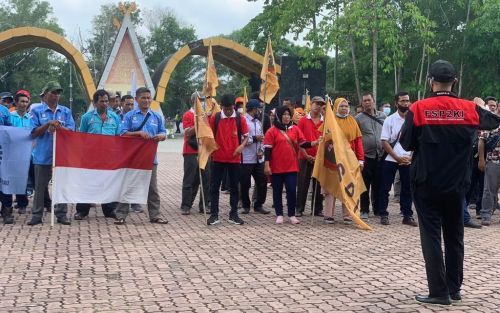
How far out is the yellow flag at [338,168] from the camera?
10133mm

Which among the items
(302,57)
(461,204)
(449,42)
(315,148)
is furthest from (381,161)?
(449,42)

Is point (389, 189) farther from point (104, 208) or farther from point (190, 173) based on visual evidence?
point (104, 208)

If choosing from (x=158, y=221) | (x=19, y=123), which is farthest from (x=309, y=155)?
(x=19, y=123)

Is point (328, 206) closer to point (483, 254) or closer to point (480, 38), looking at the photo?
point (483, 254)

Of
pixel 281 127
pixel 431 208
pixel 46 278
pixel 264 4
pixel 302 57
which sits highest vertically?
pixel 264 4

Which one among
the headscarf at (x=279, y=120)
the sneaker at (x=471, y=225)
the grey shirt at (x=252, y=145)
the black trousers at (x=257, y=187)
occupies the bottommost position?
the sneaker at (x=471, y=225)

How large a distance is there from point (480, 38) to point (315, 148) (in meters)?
23.9

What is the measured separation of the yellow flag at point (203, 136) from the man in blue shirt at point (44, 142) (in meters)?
1.93

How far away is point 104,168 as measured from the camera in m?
10.3

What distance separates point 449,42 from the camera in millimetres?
35531

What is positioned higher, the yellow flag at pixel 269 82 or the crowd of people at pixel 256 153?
the yellow flag at pixel 269 82

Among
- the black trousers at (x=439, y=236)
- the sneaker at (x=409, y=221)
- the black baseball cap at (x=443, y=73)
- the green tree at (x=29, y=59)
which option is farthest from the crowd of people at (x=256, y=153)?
the green tree at (x=29, y=59)

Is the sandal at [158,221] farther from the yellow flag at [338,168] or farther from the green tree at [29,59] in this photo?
the green tree at [29,59]

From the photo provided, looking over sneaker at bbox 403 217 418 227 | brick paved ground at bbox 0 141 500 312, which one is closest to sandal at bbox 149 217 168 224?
brick paved ground at bbox 0 141 500 312
